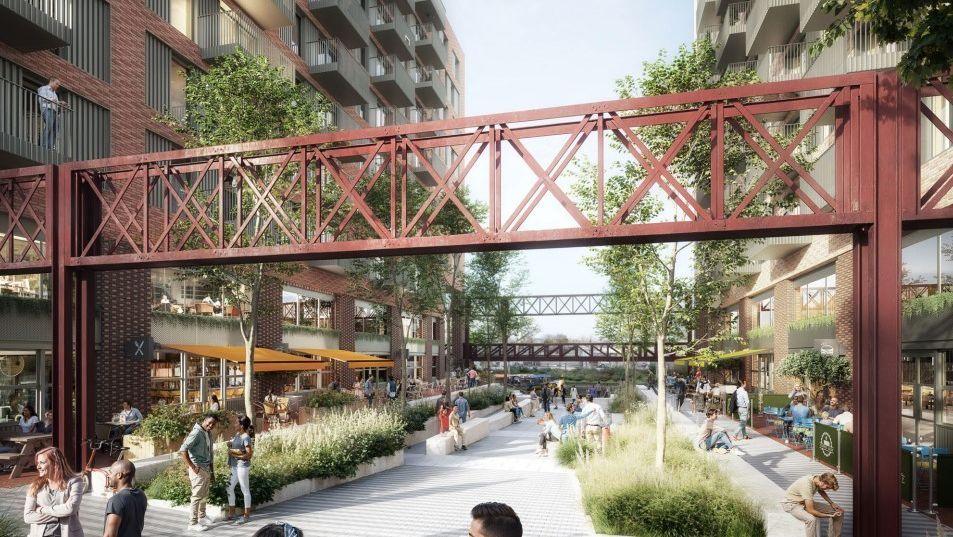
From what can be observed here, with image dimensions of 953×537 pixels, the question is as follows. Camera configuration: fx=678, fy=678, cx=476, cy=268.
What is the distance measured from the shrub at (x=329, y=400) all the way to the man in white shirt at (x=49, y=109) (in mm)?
12011

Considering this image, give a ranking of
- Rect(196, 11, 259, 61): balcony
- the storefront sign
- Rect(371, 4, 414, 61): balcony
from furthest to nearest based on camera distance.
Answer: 1. Rect(371, 4, 414, 61): balcony
2. Rect(196, 11, 259, 61): balcony
3. the storefront sign

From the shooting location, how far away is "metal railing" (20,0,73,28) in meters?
18.1

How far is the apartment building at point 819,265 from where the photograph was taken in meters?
15.6

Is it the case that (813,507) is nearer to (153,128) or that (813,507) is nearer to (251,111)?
(251,111)

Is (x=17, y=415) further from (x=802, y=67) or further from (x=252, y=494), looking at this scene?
(x=802, y=67)

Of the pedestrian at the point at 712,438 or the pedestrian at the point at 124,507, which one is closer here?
the pedestrian at the point at 124,507

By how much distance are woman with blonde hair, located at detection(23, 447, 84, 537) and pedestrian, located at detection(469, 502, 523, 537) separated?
15.8 ft

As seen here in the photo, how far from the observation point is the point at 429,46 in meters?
49.9

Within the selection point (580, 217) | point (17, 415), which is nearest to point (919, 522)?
point (580, 217)

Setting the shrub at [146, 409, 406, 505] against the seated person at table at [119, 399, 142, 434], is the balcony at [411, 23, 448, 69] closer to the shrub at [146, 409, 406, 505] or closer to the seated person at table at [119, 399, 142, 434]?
the shrub at [146, 409, 406, 505]

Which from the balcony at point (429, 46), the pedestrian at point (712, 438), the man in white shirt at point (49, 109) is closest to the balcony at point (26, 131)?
the man in white shirt at point (49, 109)

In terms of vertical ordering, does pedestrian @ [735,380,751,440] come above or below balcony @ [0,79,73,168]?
below

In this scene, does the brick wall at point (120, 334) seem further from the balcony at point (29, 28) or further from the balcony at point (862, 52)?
the balcony at point (862, 52)

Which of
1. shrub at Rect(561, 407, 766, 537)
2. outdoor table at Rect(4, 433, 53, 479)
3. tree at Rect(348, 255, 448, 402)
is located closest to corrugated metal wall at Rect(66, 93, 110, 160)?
outdoor table at Rect(4, 433, 53, 479)
